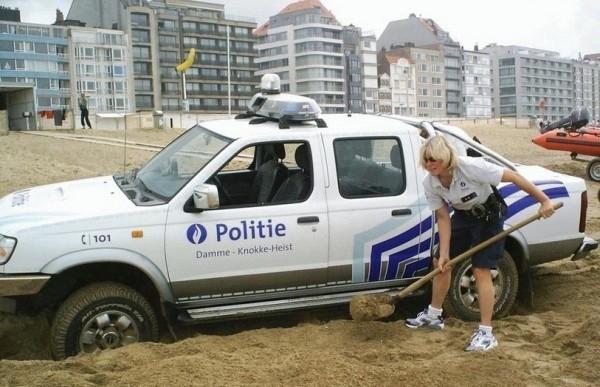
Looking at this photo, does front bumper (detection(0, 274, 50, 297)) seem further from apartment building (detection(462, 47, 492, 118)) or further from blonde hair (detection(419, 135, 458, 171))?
apartment building (detection(462, 47, 492, 118))

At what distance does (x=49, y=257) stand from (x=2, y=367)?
0.79m

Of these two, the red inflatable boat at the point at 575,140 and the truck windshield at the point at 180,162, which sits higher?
the truck windshield at the point at 180,162

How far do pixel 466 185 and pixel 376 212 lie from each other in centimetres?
84

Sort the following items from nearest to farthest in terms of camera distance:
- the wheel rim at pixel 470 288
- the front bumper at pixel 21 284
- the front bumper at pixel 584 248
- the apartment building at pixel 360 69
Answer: the front bumper at pixel 21 284 < the wheel rim at pixel 470 288 < the front bumper at pixel 584 248 < the apartment building at pixel 360 69

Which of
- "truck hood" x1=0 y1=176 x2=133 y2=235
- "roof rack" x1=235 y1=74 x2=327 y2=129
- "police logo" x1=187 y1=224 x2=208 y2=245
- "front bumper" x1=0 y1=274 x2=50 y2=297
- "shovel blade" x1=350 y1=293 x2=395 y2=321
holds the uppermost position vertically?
"roof rack" x1=235 y1=74 x2=327 y2=129

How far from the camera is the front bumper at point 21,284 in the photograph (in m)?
4.83

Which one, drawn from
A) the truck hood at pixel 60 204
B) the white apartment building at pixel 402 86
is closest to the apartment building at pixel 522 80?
the white apartment building at pixel 402 86

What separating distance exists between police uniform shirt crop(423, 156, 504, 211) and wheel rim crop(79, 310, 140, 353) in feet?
8.08

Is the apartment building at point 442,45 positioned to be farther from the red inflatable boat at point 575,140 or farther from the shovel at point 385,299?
the shovel at point 385,299

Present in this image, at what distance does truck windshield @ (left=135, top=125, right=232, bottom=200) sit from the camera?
5.58 metres

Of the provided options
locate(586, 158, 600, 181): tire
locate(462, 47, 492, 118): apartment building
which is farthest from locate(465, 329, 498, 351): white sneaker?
locate(462, 47, 492, 118): apartment building

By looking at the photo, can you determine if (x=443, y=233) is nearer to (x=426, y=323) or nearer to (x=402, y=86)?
(x=426, y=323)

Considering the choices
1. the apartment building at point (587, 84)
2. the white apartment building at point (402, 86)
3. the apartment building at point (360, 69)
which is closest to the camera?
the apartment building at point (360, 69)

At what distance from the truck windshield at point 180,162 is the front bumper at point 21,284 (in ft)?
3.60
